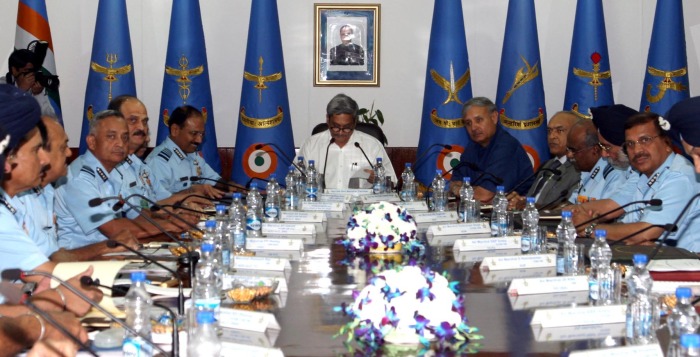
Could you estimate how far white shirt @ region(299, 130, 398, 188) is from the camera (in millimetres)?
5988

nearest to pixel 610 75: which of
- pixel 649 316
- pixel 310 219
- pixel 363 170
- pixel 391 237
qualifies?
pixel 363 170

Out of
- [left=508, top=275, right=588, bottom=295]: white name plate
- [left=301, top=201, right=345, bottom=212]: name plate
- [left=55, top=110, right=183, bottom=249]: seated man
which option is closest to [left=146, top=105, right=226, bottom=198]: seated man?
[left=301, top=201, right=345, bottom=212]: name plate

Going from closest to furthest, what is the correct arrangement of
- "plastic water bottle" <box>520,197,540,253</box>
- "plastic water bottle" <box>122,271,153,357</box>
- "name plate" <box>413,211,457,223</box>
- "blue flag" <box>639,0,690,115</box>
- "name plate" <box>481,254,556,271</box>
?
"plastic water bottle" <box>122,271,153,357</box>
"name plate" <box>481,254,556,271</box>
"plastic water bottle" <box>520,197,540,253</box>
"name plate" <box>413,211,457,223</box>
"blue flag" <box>639,0,690,115</box>

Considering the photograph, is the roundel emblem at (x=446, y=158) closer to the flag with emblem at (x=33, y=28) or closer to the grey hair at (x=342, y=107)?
the grey hair at (x=342, y=107)

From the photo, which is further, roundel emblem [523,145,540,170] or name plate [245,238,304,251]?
roundel emblem [523,145,540,170]

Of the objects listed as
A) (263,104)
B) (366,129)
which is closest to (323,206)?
(366,129)

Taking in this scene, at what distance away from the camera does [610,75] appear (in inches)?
274

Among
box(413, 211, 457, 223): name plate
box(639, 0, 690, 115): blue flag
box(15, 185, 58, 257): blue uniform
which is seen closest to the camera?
box(15, 185, 58, 257): blue uniform

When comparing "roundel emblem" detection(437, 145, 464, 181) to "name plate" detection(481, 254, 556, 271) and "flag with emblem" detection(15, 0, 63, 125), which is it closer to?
"flag with emblem" detection(15, 0, 63, 125)

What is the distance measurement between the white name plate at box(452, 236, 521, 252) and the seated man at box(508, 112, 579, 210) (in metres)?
1.50

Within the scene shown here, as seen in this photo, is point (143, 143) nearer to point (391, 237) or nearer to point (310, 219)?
point (310, 219)

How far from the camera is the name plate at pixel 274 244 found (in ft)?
11.0

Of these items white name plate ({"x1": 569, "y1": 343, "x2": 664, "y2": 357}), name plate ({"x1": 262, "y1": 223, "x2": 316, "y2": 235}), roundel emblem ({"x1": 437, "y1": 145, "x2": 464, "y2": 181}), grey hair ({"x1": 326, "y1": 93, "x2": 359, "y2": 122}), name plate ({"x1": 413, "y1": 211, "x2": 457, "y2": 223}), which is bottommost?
name plate ({"x1": 262, "y1": 223, "x2": 316, "y2": 235})

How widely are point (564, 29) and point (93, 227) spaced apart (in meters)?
4.70
